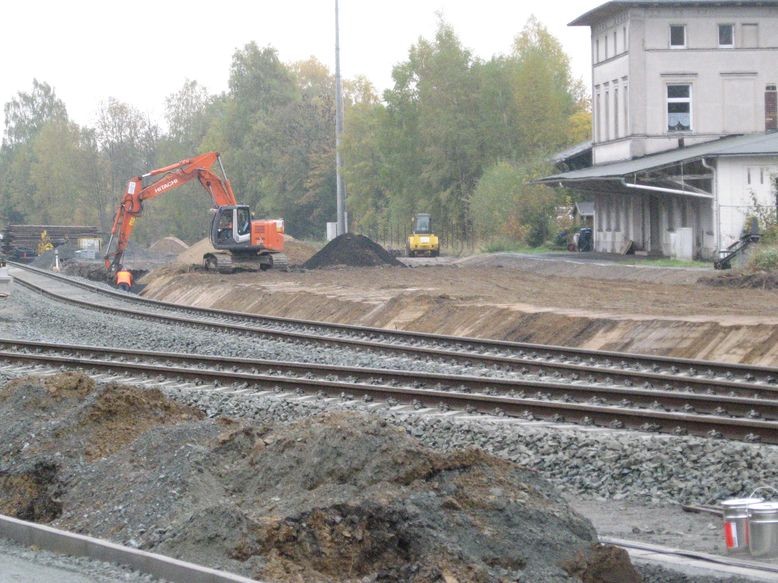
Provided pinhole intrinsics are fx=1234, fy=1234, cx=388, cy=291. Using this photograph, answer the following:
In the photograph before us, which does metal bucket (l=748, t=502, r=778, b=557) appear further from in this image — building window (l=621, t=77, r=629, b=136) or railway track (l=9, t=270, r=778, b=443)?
building window (l=621, t=77, r=629, b=136)

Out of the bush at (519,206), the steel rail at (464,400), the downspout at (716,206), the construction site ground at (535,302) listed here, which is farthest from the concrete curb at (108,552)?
the bush at (519,206)

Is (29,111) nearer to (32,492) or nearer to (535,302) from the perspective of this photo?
(535,302)

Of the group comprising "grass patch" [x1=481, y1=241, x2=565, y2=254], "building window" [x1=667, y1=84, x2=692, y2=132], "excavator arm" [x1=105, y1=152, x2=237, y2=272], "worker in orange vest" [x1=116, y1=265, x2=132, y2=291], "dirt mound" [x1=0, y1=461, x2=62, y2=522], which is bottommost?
"dirt mound" [x1=0, y1=461, x2=62, y2=522]

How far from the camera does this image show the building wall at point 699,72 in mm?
50438

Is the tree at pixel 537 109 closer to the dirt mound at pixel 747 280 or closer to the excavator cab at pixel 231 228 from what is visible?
the excavator cab at pixel 231 228

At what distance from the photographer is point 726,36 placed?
51000 millimetres

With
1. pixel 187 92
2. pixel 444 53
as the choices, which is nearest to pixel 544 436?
pixel 444 53

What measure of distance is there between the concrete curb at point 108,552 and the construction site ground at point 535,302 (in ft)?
44.0

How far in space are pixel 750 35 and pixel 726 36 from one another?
0.96 m

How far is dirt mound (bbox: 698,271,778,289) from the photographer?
31.3m

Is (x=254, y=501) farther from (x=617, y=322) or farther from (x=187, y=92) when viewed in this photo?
(x=187, y=92)

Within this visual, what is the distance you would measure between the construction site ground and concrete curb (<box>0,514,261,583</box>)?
1342 cm

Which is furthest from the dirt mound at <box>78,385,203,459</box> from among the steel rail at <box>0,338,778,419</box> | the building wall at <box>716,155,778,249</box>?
the building wall at <box>716,155,778,249</box>

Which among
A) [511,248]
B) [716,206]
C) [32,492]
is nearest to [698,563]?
[32,492]
